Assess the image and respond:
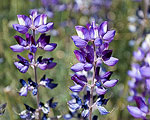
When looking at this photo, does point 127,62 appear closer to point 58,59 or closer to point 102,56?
point 58,59

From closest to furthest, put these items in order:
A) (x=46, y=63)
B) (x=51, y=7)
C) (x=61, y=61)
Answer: (x=46, y=63)
(x=61, y=61)
(x=51, y=7)

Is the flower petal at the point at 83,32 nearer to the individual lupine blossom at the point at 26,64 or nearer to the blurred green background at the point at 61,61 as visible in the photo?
the individual lupine blossom at the point at 26,64

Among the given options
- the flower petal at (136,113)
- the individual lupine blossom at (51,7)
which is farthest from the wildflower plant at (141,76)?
the individual lupine blossom at (51,7)

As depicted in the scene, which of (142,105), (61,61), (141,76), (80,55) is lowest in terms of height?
(61,61)

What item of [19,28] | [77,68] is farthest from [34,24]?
[77,68]

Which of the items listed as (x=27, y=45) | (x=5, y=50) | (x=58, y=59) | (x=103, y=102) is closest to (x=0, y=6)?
(x=5, y=50)

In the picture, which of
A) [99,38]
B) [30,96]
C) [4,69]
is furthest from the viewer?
[4,69]

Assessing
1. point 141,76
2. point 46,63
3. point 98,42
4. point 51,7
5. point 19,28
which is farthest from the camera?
point 51,7

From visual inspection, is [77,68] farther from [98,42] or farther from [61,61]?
[61,61]
